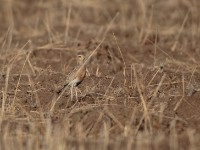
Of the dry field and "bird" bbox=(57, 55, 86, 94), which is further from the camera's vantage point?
"bird" bbox=(57, 55, 86, 94)

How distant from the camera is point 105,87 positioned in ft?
29.1

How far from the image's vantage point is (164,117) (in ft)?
25.1

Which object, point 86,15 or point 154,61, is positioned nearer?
point 154,61

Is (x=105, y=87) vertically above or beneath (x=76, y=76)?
beneath

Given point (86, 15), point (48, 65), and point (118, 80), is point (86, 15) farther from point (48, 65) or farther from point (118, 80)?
point (118, 80)

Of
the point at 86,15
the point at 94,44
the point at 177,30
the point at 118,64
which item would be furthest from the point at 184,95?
the point at 86,15

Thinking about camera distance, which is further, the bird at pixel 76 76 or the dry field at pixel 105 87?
the bird at pixel 76 76

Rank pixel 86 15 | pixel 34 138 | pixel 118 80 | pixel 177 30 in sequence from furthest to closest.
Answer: pixel 86 15
pixel 177 30
pixel 118 80
pixel 34 138

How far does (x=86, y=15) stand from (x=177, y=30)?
7.93 ft

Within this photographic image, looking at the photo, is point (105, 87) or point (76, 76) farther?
point (105, 87)

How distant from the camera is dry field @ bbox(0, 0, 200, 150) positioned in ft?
23.1

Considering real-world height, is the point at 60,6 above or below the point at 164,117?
above

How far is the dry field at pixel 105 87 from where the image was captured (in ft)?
23.1

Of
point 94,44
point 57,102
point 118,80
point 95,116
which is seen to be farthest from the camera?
point 94,44
